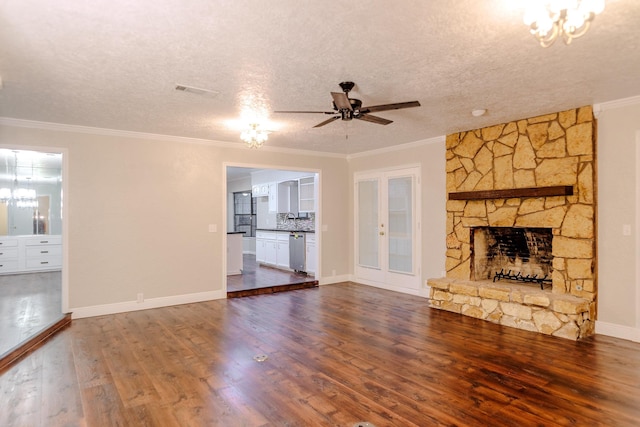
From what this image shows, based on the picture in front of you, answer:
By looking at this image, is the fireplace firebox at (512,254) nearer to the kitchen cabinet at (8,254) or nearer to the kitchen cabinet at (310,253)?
the kitchen cabinet at (310,253)

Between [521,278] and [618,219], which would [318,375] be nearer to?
[521,278]

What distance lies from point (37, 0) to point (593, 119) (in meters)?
5.29

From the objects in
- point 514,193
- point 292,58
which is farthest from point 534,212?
point 292,58

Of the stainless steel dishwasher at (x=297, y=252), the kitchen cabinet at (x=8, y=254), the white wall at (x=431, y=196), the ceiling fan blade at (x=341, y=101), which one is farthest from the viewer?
the stainless steel dishwasher at (x=297, y=252)

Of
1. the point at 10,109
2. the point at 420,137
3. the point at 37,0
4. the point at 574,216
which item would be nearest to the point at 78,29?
the point at 37,0

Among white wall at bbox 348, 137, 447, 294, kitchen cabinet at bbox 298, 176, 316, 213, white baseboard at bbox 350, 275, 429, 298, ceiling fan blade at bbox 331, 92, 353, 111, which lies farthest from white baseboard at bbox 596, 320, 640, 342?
kitchen cabinet at bbox 298, 176, 316, 213

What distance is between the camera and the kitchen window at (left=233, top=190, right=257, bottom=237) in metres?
11.9

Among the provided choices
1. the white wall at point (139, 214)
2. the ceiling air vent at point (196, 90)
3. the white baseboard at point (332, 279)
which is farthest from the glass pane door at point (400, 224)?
the ceiling air vent at point (196, 90)

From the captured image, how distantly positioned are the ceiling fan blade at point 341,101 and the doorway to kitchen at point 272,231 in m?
3.63

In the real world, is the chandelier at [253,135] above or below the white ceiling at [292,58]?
below

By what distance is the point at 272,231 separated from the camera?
9.35 meters

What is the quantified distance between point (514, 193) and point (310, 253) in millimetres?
4457

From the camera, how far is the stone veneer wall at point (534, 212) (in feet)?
13.8

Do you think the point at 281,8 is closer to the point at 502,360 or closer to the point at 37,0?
the point at 37,0
